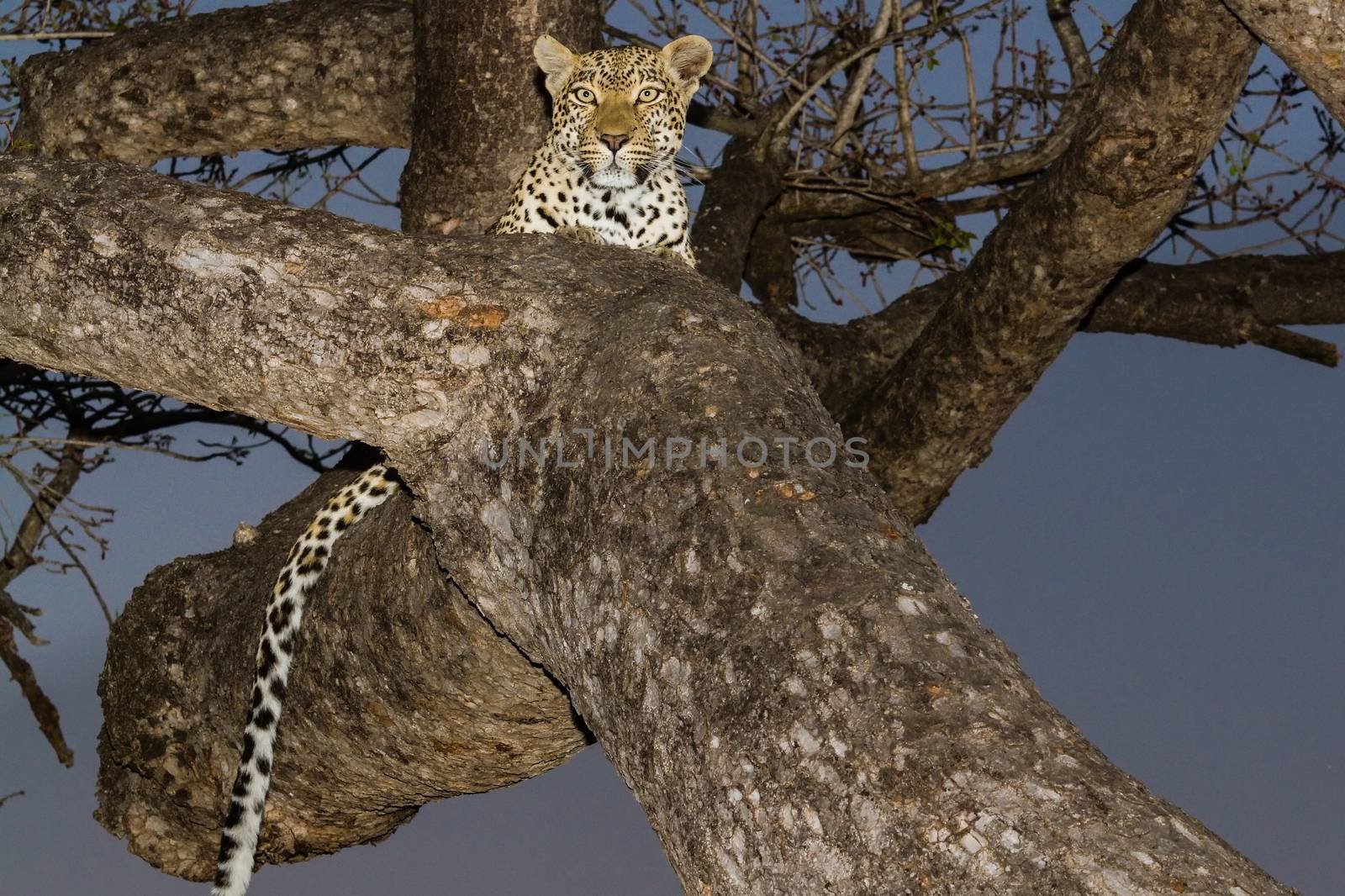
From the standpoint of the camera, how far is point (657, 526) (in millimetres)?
2840

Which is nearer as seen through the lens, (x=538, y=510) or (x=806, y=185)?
(x=538, y=510)

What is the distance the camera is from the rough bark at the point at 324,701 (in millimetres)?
4320

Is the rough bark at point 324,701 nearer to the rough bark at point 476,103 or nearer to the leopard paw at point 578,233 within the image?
the leopard paw at point 578,233

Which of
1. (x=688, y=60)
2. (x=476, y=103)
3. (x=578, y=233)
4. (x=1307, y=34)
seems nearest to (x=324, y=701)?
(x=578, y=233)

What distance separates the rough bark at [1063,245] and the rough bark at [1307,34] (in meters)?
0.44

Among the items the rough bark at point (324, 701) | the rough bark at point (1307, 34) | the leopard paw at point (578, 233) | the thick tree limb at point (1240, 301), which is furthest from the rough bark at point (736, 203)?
the rough bark at point (1307, 34)

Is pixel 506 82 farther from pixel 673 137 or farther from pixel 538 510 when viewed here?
pixel 538 510

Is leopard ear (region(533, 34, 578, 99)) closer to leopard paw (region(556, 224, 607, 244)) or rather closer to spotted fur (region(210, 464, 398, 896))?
leopard paw (region(556, 224, 607, 244))

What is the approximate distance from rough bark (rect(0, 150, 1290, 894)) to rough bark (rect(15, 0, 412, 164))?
3132 mm

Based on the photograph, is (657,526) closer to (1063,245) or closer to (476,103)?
(1063,245)

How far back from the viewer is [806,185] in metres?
8.25

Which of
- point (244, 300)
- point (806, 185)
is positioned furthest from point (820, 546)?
point (806, 185)

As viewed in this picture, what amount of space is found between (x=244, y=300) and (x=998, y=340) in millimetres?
3197

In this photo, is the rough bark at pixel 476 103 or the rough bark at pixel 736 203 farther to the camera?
the rough bark at pixel 736 203
